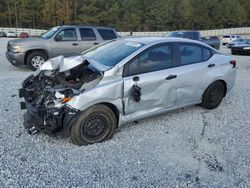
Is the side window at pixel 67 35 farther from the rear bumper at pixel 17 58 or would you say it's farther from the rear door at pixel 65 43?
the rear bumper at pixel 17 58

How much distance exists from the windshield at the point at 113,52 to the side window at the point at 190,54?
0.94 m

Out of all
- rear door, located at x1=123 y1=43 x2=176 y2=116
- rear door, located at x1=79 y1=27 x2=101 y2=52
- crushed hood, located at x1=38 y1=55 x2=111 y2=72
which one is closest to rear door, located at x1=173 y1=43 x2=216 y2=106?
rear door, located at x1=123 y1=43 x2=176 y2=116

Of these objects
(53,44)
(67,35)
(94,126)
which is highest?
(67,35)

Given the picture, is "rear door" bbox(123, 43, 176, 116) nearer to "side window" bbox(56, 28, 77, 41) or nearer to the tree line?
"side window" bbox(56, 28, 77, 41)

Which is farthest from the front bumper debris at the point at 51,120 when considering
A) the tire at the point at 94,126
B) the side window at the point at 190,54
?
the side window at the point at 190,54

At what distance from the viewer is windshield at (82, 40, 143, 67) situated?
4.45 meters

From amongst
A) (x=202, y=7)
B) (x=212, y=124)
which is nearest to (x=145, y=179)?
(x=212, y=124)

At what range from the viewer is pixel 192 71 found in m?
5.02

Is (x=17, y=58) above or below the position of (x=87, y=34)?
below

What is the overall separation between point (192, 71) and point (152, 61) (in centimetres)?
95

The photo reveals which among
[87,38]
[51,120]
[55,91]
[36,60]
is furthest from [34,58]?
[51,120]

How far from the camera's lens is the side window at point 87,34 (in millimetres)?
9914

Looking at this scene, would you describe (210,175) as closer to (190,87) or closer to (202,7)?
(190,87)

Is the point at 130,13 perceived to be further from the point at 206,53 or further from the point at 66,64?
the point at 66,64
